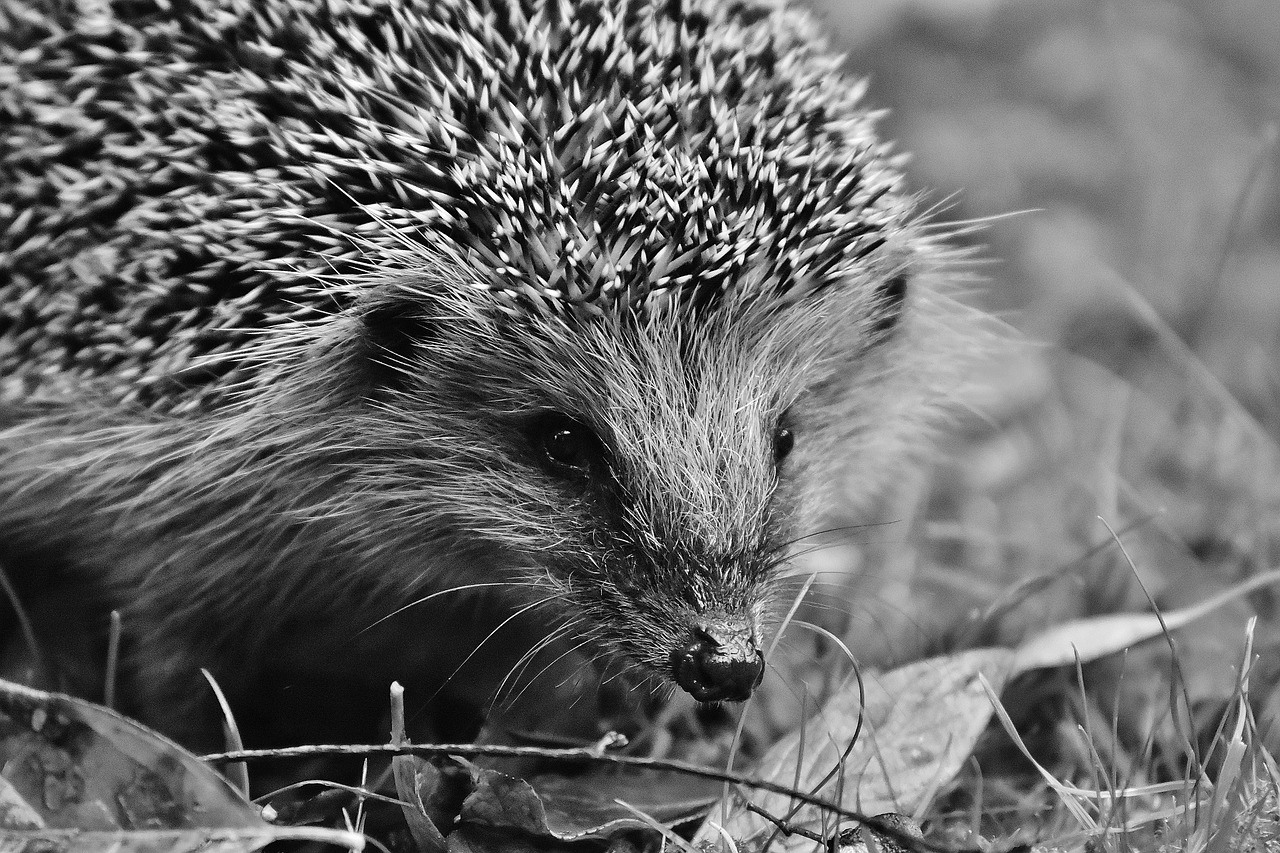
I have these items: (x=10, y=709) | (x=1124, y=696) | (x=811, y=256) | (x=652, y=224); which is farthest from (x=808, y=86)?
(x=10, y=709)

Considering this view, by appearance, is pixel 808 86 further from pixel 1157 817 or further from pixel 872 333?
pixel 1157 817

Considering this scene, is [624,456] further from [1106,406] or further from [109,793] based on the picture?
[1106,406]

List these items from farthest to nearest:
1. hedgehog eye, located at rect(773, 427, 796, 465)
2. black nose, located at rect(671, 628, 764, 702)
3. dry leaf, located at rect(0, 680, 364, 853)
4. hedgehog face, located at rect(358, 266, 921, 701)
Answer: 1. hedgehog eye, located at rect(773, 427, 796, 465)
2. hedgehog face, located at rect(358, 266, 921, 701)
3. black nose, located at rect(671, 628, 764, 702)
4. dry leaf, located at rect(0, 680, 364, 853)

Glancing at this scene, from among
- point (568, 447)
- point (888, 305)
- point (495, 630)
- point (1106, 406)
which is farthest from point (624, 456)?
point (1106, 406)

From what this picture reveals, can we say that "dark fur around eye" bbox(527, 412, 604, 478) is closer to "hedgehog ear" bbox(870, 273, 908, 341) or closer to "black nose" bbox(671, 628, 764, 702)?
"black nose" bbox(671, 628, 764, 702)

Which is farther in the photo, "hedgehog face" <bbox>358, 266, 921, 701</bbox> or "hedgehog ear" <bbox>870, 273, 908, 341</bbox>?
"hedgehog ear" <bbox>870, 273, 908, 341</bbox>

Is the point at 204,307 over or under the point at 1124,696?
over

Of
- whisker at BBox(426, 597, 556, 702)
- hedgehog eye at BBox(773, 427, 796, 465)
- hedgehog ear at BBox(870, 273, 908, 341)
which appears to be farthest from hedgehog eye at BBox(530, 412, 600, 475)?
hedgehog ear at BBox(870, 273, 908, 341)
